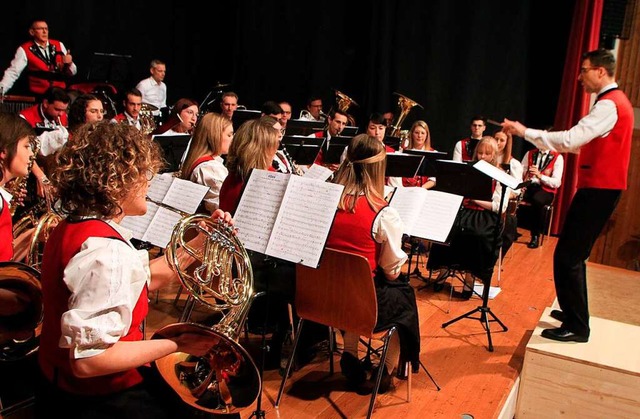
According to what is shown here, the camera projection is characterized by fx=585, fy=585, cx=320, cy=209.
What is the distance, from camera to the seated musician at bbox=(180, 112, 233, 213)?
366 centimetres

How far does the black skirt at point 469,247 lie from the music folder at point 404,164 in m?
0.61

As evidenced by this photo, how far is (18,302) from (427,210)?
2.68m

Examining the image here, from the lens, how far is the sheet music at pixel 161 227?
295 cm

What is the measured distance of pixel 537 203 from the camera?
22.9 ft

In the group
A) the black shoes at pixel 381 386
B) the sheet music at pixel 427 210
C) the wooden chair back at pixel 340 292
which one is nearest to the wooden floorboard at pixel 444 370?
the black shoes at pixel 381 386

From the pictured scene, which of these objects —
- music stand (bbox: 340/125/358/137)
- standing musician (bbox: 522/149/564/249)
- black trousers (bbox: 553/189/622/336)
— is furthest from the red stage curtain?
black trousers (bbox: 553/189/622/336)

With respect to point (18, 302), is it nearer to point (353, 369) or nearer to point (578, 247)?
point (353, 369)

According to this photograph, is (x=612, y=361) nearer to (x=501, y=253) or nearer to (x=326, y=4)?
(x=501, y=253)

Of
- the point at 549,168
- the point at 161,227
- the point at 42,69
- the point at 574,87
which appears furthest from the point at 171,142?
the point at 574,87

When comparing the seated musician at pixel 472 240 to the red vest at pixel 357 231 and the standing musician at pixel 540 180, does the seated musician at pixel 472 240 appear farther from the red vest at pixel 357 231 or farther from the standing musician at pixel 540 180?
the standing musician at pixel 540 180

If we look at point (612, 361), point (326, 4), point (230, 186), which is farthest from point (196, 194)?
point (326, 4)

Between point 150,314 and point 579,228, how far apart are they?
2.86 m

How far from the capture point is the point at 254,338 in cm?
378

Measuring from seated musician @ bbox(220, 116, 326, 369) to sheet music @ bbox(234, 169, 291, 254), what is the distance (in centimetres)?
45
